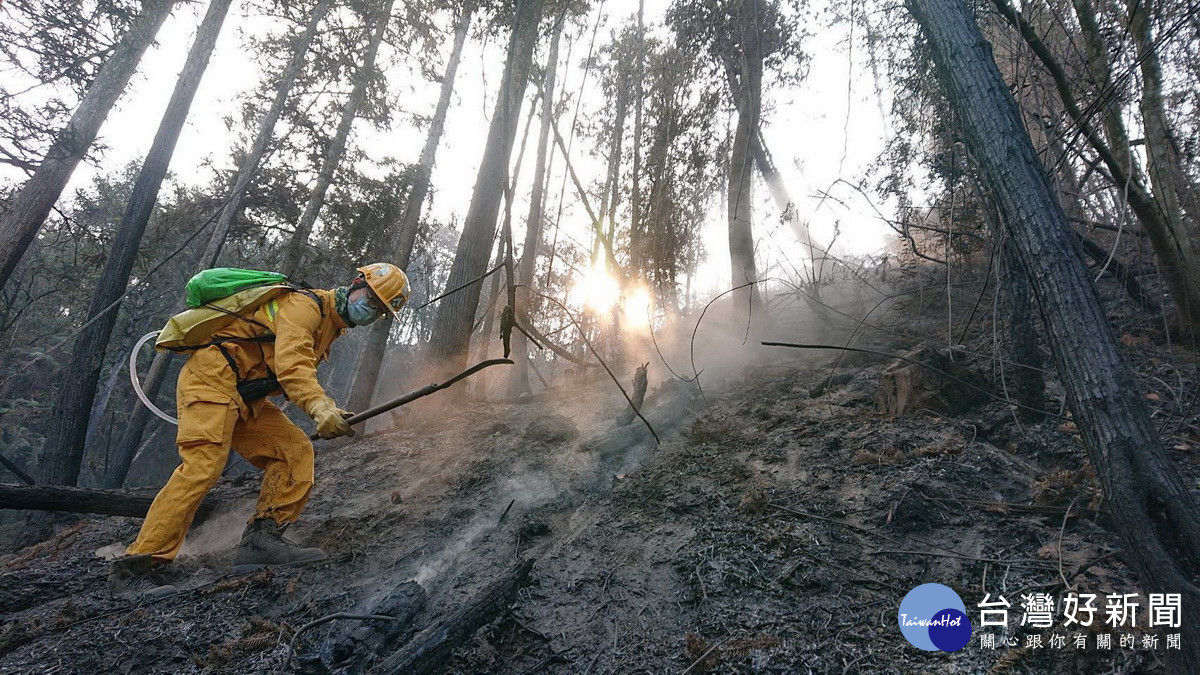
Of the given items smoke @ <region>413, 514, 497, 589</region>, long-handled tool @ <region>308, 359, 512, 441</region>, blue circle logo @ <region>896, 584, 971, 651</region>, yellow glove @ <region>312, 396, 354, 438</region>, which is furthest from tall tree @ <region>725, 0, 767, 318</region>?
yellow glove @ <region>312, 396, 354, 438</region>

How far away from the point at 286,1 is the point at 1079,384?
14.1m

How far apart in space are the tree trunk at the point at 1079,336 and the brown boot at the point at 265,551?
4.28 metres

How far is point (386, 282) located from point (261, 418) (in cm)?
137

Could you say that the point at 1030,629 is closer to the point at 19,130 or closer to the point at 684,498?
the point at 684,498

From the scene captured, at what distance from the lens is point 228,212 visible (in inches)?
352

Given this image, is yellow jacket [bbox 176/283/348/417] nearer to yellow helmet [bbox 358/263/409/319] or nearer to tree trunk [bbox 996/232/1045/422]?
yellow helmet [bbox 358/263/409/319]

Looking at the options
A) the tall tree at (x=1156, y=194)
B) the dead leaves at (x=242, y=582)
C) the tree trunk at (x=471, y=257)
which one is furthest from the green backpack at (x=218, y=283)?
the tall tree at (x=1156, y=194)

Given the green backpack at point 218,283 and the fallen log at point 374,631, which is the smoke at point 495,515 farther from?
the green backpack at point 218,283

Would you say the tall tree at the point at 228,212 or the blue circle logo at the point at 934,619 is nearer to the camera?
the blue circle logo at the point at 934,619

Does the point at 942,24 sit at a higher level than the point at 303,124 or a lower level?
lower

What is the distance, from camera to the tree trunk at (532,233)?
419 inches

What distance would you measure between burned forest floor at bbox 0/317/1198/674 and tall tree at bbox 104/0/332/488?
218 inches

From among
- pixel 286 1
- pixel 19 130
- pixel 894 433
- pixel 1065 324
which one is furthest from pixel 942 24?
pixel 286 1

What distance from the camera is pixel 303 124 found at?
10680 millimetres
